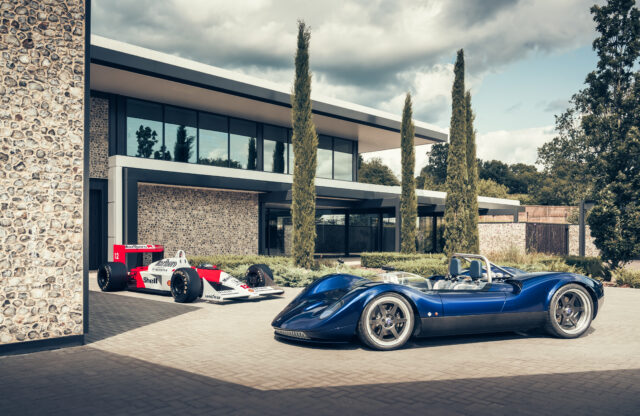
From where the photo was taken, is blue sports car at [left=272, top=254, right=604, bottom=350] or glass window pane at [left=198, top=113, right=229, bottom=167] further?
glass window pane at [left=198, top=113, right=229, bottom=167]

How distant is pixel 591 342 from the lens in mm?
6594

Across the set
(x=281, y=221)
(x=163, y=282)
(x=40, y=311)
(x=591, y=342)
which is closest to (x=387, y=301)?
(x=591, y=342)

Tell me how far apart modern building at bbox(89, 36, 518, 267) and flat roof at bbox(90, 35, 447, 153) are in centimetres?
4

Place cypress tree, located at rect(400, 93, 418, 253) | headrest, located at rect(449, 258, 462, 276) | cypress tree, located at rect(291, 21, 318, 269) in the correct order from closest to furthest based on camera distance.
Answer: headrest, located at rect(449, 258, 462, 276) < cypress tree, located at rect(291, 21, 318, 269) < cypress tree, located at rect(400, 93, 418, 253)

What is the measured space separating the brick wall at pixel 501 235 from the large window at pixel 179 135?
51.7ft

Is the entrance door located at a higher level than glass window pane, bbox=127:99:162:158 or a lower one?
lower

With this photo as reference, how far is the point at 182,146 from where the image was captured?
1998 centimetres

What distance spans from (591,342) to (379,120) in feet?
60.8

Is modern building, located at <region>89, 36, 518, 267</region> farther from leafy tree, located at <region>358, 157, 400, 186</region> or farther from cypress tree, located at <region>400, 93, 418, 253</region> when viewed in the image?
leafy tree, located at <region>358, 157, 400, 186</region>

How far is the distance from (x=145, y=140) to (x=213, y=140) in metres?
3.11

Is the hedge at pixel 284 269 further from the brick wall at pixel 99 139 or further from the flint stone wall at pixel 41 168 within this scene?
the flint stone wall at pixel 41 168

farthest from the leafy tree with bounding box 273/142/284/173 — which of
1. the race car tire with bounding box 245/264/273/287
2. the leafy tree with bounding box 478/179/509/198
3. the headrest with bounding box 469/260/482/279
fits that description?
the leafy tree with bounding box 478/179/509/198

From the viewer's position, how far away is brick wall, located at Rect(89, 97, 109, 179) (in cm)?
1714

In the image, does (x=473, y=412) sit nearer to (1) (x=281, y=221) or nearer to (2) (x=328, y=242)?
(1) (x=281, y=221)
